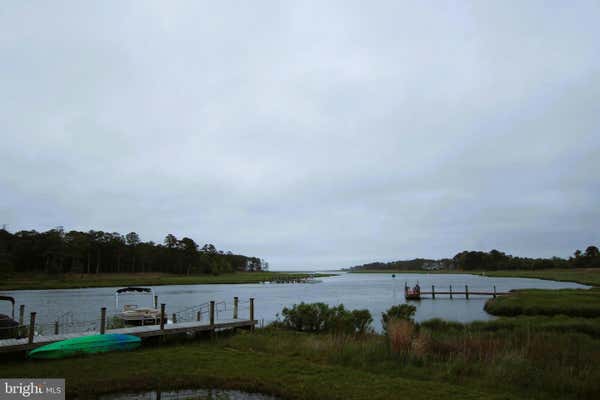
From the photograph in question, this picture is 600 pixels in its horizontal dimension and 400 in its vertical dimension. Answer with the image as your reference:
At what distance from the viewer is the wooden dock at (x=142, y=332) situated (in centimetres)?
1379

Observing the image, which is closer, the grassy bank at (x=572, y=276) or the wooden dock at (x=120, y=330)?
the wooden dock at (x=120, y=330)

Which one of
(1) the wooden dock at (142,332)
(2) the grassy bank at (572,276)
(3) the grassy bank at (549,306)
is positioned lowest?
(2) the grassy bank at (572,276)

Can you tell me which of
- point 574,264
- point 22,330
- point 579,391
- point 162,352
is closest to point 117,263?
point 22,330

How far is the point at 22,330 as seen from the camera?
63.3 ft

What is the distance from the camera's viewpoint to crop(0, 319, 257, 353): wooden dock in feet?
45.2

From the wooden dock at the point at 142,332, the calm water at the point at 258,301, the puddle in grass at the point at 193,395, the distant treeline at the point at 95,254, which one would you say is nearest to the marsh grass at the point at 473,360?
the puddle in grass at the point at 193,395

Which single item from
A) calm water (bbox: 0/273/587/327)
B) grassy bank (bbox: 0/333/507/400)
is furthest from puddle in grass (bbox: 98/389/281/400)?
calm water (bbox: 0/273/587/327)

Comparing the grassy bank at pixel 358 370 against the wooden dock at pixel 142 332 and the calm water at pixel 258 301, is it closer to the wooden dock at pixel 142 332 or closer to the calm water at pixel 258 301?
the wooden dock at pixel 142 332

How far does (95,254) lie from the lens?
12975 cm

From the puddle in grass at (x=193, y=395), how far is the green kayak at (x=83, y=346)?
5562 millimetres

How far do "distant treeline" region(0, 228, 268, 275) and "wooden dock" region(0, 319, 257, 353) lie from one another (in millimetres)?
87001

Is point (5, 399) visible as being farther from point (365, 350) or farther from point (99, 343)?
point (365, 350)

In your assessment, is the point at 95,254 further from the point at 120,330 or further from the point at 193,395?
the point at 193,395

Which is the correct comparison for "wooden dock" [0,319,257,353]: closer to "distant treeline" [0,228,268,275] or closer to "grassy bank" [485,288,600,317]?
"grassy bank" [485,288,600,317]
